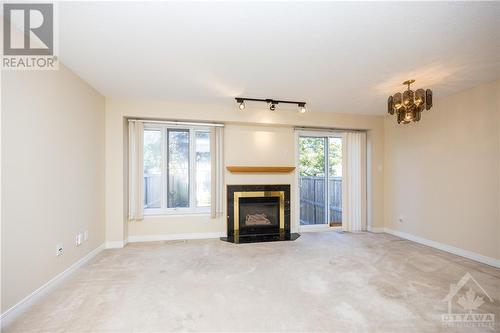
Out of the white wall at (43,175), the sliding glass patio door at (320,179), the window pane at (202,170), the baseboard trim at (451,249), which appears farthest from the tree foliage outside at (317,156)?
the white wall at (43,175)

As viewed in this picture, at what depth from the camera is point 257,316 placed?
184cm

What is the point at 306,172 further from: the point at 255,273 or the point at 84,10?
the point at 84,10

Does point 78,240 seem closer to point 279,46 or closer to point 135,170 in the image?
point 135,170

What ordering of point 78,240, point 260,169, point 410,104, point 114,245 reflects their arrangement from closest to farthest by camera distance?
point 410,104, point 78,240, point 114,245, point 260,169

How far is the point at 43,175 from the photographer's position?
2.16m

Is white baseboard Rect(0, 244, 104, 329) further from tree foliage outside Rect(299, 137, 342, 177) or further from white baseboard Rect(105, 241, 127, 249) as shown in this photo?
tree foliage outside Rect(299, 137, 342, 177)

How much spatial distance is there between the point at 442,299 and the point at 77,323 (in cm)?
329

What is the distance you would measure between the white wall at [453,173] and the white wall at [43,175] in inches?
211

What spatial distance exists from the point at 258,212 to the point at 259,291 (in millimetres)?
2224

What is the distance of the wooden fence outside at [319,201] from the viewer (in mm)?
4762

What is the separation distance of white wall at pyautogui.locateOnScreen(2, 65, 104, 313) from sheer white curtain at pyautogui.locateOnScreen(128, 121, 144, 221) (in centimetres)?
66

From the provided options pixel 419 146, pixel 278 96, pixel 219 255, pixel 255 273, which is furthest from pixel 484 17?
pixel 219 255

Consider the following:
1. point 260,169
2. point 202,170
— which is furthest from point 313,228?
point 202,170

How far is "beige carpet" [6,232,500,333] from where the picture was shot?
1750mm
